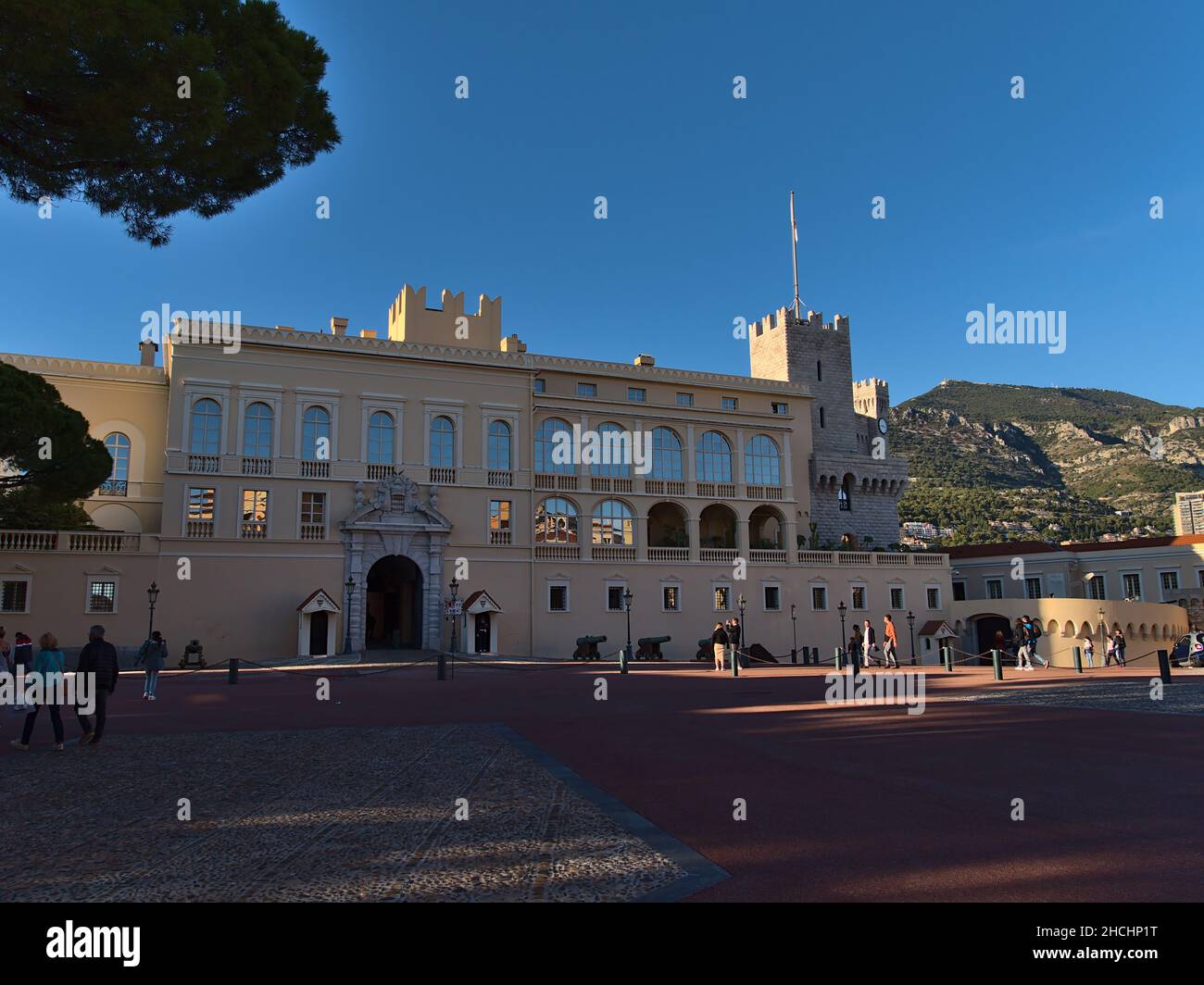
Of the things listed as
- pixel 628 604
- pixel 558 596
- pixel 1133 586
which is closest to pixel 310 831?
pixel 628 604

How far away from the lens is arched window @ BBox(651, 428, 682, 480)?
45.4 metres

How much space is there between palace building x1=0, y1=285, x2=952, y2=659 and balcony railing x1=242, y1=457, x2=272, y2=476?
0.08 metres

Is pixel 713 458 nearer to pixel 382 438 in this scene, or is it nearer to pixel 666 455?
pixel 666 455

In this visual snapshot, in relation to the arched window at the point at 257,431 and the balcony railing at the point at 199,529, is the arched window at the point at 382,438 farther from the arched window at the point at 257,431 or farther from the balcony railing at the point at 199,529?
the balcony railing at the point at 199,529

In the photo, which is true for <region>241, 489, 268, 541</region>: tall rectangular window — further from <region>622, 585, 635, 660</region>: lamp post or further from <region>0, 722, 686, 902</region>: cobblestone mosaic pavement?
<region>0, 722, 686, 902</region>: cobblestone mosaic pavement

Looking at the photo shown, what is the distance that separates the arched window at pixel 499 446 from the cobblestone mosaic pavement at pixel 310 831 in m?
30.1

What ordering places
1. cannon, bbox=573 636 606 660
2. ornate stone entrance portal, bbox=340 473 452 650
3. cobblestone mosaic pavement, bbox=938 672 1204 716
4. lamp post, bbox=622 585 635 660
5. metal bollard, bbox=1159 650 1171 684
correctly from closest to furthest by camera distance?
1. cobblestone mosaic pavement, bbox=938 672 1204 716
2. metal bollard, bbox=1159 650 1171 684
3. ornate stone entrance portal, bbox=340 473 452 650
4. cannon, bbox=573 636 606 660
5. lamp post, bbox=622 585 635 660

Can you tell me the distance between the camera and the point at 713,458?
46.7 m

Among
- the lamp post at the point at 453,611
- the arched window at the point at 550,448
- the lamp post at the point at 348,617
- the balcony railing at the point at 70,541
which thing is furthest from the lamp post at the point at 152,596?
the arched window at the point at 550,448

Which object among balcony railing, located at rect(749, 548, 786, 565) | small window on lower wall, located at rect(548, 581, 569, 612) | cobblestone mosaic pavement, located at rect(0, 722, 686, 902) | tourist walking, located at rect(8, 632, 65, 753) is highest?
balcony railing, located at rect(749, 548, 786, 565)

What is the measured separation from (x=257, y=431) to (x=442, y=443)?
27.0 ft

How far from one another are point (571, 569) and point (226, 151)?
1235 inches

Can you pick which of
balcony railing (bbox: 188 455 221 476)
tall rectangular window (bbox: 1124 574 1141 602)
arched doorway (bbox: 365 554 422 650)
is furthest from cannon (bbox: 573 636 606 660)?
tall rectangular window (bbox: 1124 574 1141 602)
